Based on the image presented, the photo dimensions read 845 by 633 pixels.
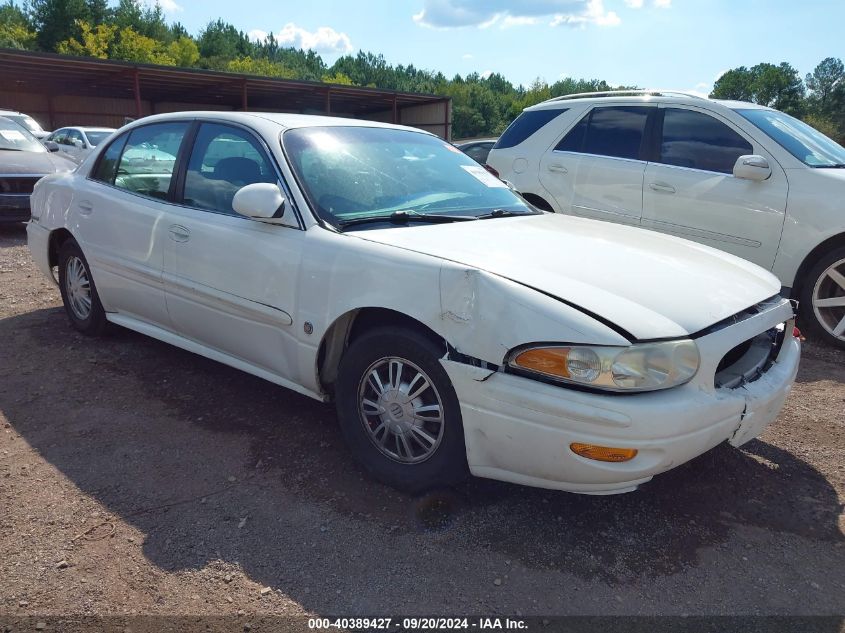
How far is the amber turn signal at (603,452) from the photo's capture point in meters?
2.27

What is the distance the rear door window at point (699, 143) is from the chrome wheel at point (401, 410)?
4.04m

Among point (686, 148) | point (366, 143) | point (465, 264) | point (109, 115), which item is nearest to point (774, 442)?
point (465, 264)

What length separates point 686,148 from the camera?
5766 millimetres

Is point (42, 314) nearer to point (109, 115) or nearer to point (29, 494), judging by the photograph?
point (29, 494)

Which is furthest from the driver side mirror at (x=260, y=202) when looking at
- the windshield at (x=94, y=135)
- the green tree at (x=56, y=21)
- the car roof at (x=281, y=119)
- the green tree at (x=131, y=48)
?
the green tree at (x=56, y=21)

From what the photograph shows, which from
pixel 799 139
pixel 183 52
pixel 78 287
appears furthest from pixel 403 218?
pixel 183 52

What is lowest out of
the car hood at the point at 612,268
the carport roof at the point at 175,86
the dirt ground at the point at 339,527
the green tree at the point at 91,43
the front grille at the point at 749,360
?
the dirt ground at the point at 339,527

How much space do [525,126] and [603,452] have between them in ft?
17.4

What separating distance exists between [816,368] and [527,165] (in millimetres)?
3300

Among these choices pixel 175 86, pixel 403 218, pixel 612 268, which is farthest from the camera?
pixel 175 86

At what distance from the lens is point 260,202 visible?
3.06 metres

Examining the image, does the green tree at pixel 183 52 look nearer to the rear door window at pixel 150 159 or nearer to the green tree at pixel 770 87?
the rear door window at pixel 150 159

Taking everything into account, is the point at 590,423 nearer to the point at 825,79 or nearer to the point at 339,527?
the point at 339,527

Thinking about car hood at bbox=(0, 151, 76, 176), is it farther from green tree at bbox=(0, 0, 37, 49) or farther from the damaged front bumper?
green tree at bbox=(0, 0, 37, 49)
